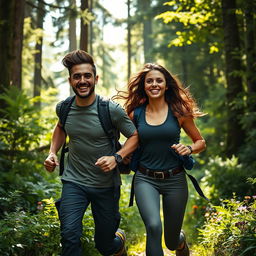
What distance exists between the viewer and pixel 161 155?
16.2ft

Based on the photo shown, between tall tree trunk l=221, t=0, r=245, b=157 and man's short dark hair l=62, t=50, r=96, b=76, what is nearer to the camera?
man's short dark hair l=62, t=50, r=96, b=76

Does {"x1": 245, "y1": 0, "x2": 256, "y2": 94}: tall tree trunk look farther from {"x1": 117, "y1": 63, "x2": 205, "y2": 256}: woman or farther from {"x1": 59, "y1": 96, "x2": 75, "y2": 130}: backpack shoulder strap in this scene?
{"x1": 59, "y1": 96, "x2": 75, "y2": 130}: backpack shoulder strap

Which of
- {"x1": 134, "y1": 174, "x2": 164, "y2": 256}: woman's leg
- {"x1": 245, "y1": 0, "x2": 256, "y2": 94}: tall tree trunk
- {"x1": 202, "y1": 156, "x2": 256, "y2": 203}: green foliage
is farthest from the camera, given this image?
{"x1": 245, "y1": 0, "x2": 256, "y2": 94}: tall tree trunk

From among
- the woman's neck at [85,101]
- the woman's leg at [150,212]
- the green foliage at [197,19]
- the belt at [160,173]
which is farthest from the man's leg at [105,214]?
the green foliage at [197,19]

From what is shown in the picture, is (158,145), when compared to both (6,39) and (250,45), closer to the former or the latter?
(6,39)

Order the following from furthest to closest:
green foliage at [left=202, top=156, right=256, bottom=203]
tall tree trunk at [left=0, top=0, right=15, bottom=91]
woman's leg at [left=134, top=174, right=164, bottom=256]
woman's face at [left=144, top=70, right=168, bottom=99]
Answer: tall tree trunk at [left=0, top=0, right=15, bottom=91] → green foliage at [left=202, top=156, right=256, bottom=203] → woman's face at [left=144, top=70, right=168, bottom=99] → woman's leg at [left=134, top=174, right=164, bottom=256]

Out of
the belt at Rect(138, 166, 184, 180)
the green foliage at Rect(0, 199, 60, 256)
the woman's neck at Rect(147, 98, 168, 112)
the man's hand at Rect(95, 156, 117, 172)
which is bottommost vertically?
the green foliage at Rect(0, 199, 60, 256)

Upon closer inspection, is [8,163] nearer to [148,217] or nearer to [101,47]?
[148,217]

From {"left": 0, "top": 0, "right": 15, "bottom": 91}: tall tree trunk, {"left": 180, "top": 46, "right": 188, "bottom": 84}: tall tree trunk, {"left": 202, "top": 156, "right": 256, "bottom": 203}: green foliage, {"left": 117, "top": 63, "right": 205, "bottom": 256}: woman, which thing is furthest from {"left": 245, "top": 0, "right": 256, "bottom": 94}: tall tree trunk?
{"left": 180, "top": 46, "right": 188, "bottom": 84}: tall tree trunk

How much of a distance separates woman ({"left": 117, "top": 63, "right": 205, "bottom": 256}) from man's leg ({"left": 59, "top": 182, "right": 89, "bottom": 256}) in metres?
0.69

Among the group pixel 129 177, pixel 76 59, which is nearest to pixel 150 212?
pixel 76 59

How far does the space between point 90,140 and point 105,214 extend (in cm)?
91

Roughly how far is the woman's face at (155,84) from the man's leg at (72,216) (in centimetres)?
145

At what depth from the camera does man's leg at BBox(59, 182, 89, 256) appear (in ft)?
14.1
